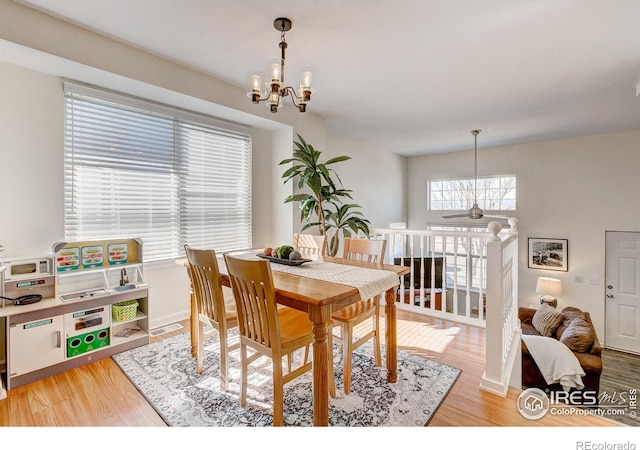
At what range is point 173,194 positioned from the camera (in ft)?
10.2

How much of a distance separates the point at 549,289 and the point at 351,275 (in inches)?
201

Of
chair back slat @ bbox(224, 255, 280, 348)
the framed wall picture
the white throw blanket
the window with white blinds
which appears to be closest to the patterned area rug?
chair back slat @ bbox(224, 255, 280, 348)

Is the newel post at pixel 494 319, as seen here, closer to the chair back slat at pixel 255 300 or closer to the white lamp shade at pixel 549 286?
the chair back slat at pixel 255 300

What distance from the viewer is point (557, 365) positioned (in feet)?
9.76

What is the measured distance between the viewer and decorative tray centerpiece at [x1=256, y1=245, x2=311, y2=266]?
2.18 m

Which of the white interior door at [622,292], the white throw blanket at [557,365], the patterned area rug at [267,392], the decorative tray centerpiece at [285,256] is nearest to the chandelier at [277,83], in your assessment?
the decorative tray centerpiece at [285,256]

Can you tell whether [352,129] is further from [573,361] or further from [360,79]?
[573,361]

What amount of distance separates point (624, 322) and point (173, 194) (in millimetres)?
7006

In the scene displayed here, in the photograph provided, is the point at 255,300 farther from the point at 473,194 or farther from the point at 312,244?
the point at 473,194

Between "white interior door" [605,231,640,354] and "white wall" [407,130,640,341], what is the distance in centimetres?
10

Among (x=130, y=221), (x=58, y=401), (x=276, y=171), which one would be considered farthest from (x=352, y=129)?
(x=58, y=401)

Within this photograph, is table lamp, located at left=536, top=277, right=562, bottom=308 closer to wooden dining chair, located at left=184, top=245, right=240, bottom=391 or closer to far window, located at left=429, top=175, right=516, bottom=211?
far window, located at left=429, top=175, right=516, bottom=211

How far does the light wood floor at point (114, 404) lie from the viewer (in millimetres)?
1725
